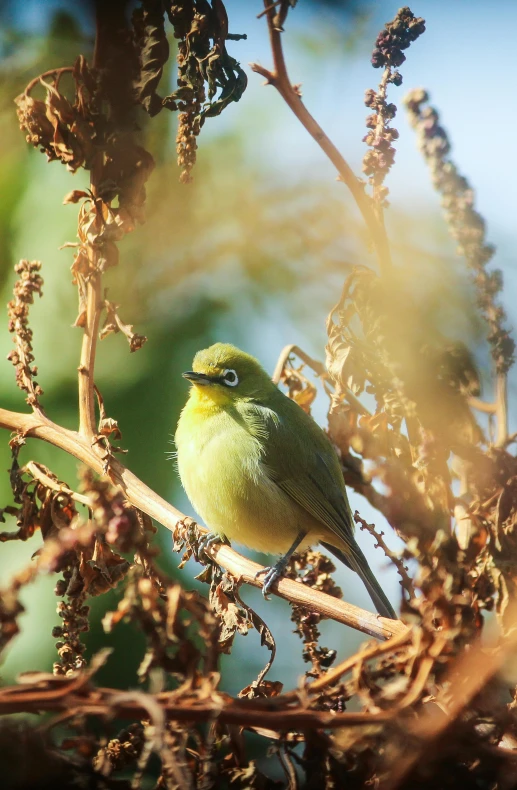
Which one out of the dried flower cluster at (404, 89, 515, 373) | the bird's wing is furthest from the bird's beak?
the dried flower cluster at (404, 89, 515, 373)

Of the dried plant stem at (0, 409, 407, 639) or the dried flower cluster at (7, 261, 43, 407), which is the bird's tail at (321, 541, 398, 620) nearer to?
the dried plant stem at (0, 409, 407, 639)

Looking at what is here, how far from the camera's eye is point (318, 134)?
5.70 feet

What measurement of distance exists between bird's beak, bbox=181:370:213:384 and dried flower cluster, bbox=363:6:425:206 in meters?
1.64

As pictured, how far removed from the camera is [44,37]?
9.53 ft

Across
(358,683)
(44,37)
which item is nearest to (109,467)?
(358,683)

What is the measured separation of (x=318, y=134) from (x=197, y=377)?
1.70m

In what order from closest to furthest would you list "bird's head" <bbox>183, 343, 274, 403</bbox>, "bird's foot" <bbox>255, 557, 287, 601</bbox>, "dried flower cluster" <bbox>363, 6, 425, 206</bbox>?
"dried flower cluster" <bbox>363, 6, 425, 206</bbox>
"bird's foot" <bbox>255, 557, 287, 601</bbox>
"bird's head" <bbox>183, 343, 274, 403</bbox>

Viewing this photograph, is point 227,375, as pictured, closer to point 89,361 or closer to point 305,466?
point 305,466

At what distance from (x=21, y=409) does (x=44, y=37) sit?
4.93 ft

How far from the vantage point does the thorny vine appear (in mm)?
1019

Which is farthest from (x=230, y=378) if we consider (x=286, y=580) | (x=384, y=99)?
(x=384, y=99)

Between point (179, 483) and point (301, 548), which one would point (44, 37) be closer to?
point (179, 483)

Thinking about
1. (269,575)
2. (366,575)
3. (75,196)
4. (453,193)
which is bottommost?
(269,575)

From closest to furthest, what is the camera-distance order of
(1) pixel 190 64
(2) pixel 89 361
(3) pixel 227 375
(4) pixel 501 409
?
1. (4) pixel 501 409
2. (1) pixel 190 64
3. (2) pixel 89 361
4. (3) pixel 227 375
